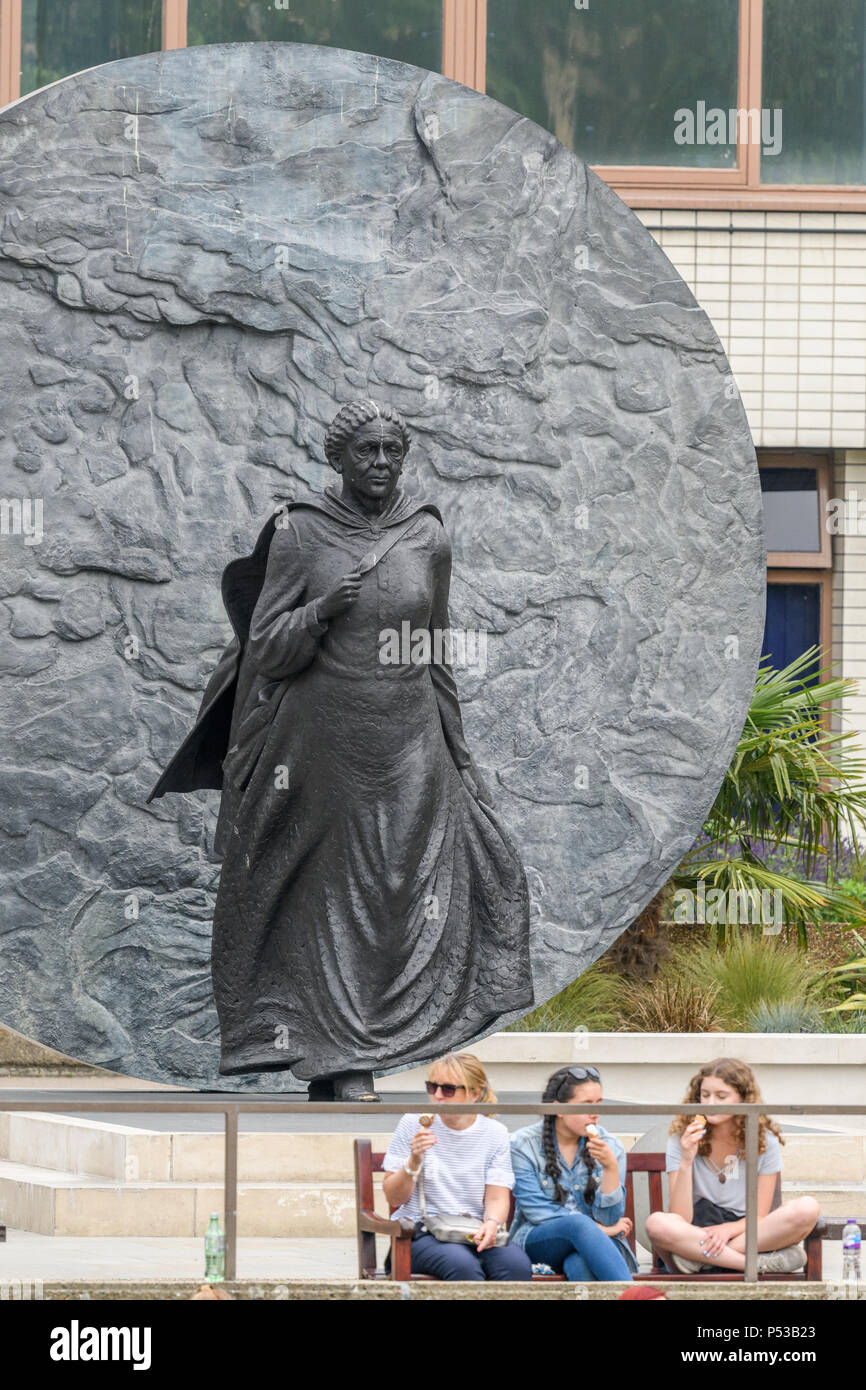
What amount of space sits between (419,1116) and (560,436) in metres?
5.66

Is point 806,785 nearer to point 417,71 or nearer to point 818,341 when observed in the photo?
point 818,341

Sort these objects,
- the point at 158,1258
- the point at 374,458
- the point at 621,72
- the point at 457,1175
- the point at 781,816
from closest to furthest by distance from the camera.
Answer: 1. the point at 457,1175
2. the point at 158,1258
3. the point at 374,458
4. the point at 781,816
5. the point at 621,72

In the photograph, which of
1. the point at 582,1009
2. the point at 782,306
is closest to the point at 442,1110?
the point at 582,1009

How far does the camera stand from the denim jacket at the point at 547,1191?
23.2ft

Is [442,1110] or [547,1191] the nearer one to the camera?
[442,1110]

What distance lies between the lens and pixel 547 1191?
7105 millimetres

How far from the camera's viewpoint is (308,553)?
868 centimetres

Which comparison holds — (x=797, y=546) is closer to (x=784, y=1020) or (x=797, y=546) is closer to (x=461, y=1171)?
(x=784, y=1020)

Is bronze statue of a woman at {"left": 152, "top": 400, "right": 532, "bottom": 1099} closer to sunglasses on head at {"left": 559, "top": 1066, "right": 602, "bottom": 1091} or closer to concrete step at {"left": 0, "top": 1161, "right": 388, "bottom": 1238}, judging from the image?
concrete step at {"left": 0, "top": 1161, "right": 388, "bottom": 1238}

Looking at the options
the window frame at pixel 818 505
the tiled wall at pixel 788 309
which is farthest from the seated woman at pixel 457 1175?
the window frame at pixel 818 505

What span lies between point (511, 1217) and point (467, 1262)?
249 mm

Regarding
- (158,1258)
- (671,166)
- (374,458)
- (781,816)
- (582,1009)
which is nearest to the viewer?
(158,1258)
